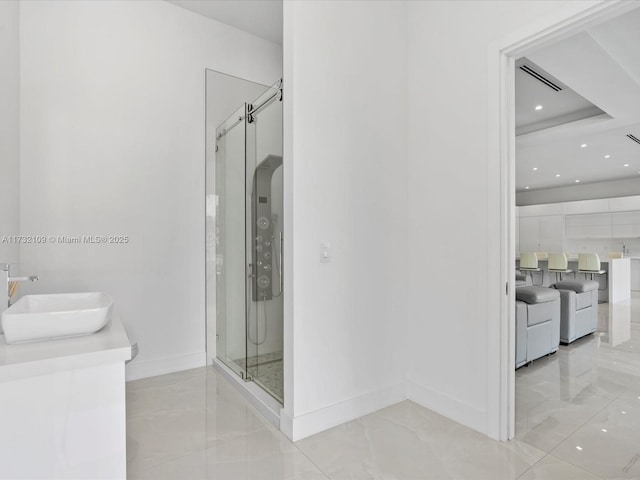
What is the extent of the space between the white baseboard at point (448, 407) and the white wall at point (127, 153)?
1921 millimetres

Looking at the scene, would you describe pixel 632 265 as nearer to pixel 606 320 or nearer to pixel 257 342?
pixel 606 320

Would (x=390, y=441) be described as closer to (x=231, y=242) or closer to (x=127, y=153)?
(x=231, y=242)

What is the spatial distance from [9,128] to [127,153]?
2.58ft

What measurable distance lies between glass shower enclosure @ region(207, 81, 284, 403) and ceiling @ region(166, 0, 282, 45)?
0.95 metres

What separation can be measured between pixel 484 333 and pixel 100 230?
2.87m

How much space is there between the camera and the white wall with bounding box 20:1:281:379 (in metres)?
2.58

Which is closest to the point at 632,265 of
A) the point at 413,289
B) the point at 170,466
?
the point at 413,289

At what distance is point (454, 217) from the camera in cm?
227

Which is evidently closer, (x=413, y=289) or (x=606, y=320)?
(x=413, y=289)

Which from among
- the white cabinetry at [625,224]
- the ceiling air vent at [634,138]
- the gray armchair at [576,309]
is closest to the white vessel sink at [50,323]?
the gray armchair at [576,309]

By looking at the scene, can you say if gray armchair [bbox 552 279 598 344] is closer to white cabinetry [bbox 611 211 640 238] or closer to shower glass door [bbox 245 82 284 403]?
shower glass door [bbox 245 82 284 403]

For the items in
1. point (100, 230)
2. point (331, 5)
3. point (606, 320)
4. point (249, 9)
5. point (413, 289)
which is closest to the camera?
point (331, 5)

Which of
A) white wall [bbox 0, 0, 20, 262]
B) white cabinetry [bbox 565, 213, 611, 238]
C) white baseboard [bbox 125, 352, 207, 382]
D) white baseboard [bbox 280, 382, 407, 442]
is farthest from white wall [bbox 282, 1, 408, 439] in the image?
white cabinetry [bbox 565, 213, 611, 238]

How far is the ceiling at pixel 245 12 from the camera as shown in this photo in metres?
3.11
